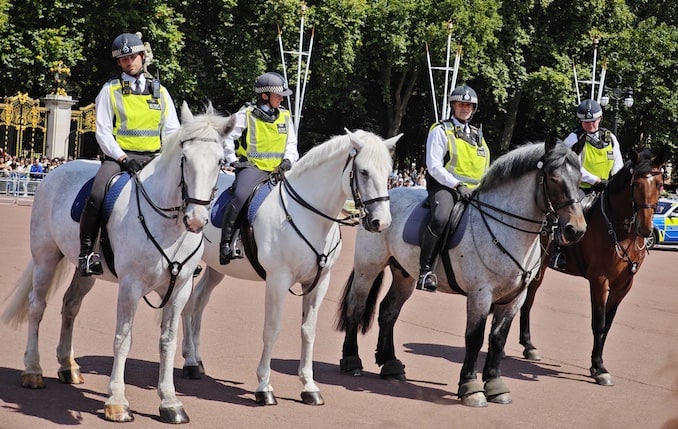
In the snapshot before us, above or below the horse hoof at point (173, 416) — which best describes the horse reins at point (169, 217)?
above

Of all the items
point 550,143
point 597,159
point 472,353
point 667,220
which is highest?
point 550,143

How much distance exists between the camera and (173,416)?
6660 mm

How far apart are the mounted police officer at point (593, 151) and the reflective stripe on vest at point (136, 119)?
4.84m

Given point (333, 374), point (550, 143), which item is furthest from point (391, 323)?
point (550, 143)

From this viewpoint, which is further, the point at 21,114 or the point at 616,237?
the point at 21,114

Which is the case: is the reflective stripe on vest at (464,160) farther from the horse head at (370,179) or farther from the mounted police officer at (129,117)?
the mounted police officer at (129,117)

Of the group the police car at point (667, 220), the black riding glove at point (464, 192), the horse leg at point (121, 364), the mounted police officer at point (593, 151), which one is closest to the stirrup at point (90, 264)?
the horse leg at point (121, 364)

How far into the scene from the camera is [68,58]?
39.4 m

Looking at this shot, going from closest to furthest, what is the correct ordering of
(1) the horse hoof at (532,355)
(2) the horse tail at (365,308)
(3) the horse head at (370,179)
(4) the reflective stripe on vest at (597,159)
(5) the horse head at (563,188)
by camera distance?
(3) the horse head at (370,179)
(5) the horse head at (563,188)
(2) the horse tail at (365,308)
(1) the horse hoof at (532,355)
(4) the reflective stripe on vest at (597,159)

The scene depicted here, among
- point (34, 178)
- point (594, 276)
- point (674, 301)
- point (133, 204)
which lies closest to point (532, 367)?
point (594, 276)

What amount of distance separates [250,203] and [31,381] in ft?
7.53

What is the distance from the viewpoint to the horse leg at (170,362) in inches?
264

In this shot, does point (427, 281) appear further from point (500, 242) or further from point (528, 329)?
point (528, 329)

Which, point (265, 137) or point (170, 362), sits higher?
point (265, 137)
